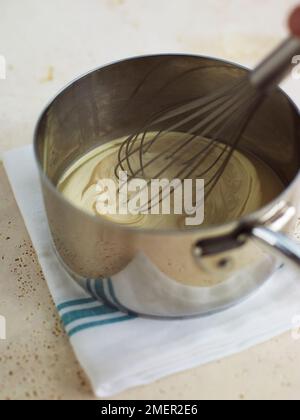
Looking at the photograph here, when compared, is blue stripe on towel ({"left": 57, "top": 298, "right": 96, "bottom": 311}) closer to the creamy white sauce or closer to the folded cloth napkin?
the folded cloth napkin

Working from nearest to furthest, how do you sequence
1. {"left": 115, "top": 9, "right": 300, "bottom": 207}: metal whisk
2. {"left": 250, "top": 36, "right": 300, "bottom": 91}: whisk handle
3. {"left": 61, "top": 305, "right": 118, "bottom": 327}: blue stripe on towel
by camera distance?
{"left": 250, "top": 36, "right": 300, "bottom": 91}: whisk handle
{"left": 61, "top": 305, "right": 118, "bottom": 327}: blue stripe on towel
{"left": 115, "top": 9, "right": 300, "bottom": 207}: metal whisk

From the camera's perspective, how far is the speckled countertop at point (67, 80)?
65 centimetres

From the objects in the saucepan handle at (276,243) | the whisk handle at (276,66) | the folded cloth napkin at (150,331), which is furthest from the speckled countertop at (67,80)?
the whisk handle at (276,66)

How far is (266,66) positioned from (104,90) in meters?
0.28

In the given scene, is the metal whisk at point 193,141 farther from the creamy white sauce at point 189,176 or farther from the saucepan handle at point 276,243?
the saucepan handle at point 276,243

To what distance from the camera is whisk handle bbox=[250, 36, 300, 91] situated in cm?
57

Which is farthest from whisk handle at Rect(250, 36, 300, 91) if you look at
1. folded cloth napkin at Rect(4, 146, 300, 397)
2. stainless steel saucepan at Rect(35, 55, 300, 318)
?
folded cloth napkin at Rect(4, 146, 300, 397)

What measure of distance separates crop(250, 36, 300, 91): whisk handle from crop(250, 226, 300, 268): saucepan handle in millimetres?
131

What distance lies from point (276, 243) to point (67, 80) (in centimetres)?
52

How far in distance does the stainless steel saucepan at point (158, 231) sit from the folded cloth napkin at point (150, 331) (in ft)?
0.05

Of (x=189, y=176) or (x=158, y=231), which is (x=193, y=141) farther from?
(x=158, y=231)

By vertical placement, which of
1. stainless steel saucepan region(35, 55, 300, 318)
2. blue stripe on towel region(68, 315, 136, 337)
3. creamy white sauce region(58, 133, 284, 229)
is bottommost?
blue stripe on towel region(68, 315, 136, 337)

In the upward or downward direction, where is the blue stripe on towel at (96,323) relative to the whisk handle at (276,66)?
downward
